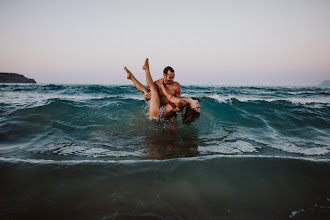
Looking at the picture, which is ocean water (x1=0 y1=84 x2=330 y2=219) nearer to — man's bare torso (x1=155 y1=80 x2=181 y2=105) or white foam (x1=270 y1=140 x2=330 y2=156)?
white foam (x1=270 y1=140 x2=330 y2=156)

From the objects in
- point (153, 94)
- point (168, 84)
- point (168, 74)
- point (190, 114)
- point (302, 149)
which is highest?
point (168, 74)

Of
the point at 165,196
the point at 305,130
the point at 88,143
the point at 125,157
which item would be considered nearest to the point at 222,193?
the point at 165,196

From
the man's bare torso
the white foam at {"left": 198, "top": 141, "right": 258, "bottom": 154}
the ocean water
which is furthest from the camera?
the man's bare torso

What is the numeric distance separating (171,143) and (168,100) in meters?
1.58

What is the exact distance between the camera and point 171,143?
11.2ft

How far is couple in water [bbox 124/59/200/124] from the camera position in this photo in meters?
4.31

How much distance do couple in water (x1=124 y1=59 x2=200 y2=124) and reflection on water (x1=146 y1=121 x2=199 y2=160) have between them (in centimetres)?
39

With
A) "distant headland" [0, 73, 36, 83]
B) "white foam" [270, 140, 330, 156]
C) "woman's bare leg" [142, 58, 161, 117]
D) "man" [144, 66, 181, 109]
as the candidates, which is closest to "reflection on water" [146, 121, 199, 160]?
"woman's bare leg" [142, 58, 161, 117]

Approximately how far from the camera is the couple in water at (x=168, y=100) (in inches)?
170

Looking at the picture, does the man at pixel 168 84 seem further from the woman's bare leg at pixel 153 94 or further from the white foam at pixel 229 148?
the white foam at pixel 229 148

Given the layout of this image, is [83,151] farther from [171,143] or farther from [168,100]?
[168,100]

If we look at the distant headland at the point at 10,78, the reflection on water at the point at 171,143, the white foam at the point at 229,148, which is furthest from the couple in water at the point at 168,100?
the distant headland at the point at 10,78

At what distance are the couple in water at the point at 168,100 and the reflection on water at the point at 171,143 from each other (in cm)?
39

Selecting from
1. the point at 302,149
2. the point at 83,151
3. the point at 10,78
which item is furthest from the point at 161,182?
the point at 10,78
